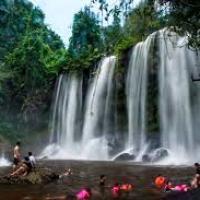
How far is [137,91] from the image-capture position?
31.9m

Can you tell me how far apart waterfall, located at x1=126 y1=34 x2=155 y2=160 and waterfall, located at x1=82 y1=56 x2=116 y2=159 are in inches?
79.1

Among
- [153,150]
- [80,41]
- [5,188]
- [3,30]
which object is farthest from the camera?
[80,41]

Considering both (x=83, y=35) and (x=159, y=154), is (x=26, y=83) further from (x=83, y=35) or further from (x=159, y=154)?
(x=159, y=154)

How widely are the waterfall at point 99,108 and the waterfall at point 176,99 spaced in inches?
178

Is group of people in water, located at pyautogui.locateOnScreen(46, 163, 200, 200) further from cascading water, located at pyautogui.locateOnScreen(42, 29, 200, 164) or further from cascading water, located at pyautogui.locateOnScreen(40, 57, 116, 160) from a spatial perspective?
cascading water, located at pyautogui.locateOnScreen(40, 57, 116, 160)

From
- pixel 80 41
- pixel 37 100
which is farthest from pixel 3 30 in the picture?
pixel 37 100

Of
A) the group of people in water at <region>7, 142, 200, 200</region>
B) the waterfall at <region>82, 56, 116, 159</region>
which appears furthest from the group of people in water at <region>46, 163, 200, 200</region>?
the waterfall at <region>82, 56, 116, 159</region>

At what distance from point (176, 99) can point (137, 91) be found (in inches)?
112

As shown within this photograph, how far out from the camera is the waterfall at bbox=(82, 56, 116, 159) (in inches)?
1331

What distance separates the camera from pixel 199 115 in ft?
95.9

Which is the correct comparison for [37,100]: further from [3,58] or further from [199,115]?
[199,115]

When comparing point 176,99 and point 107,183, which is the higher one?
point 176,99

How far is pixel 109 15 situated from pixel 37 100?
1039 inches

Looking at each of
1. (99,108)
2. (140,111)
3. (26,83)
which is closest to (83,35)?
(26,83)
